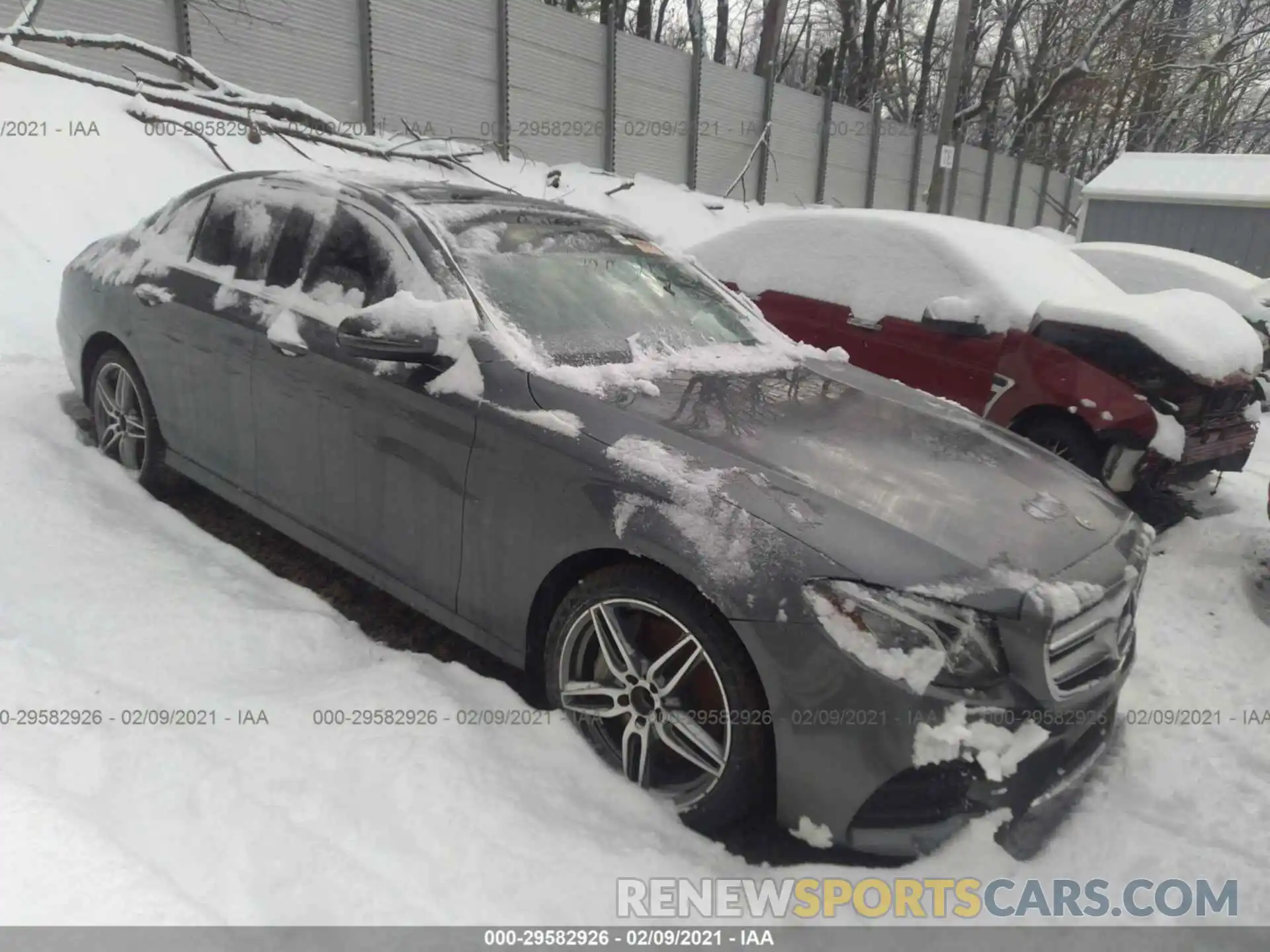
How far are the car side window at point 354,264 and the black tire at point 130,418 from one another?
4.13 ft

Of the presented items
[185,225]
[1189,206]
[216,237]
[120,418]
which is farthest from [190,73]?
[1189,206]

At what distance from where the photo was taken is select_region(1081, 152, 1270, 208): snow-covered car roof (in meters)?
12.8

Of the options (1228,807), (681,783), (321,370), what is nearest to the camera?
(681,783)

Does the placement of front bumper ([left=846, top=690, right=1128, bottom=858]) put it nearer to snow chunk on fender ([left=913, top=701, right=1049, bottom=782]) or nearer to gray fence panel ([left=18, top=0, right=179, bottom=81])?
snow chunk on fender ([left=913, top=701, right=1049, bottom=782])

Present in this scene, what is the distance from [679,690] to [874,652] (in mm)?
596

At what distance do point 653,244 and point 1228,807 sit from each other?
2.91 metres

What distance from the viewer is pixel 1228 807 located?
2.67 m

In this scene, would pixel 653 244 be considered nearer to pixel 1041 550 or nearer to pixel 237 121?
pixel 1041 550

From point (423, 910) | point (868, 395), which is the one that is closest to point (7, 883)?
point (423, 910)

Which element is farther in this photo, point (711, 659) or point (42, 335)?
point (42, 335)

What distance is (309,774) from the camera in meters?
2.38

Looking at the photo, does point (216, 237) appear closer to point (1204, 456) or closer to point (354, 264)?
point (354, 264)

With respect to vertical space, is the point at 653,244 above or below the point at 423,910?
above

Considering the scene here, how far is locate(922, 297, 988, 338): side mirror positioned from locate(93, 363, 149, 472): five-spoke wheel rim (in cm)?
416
